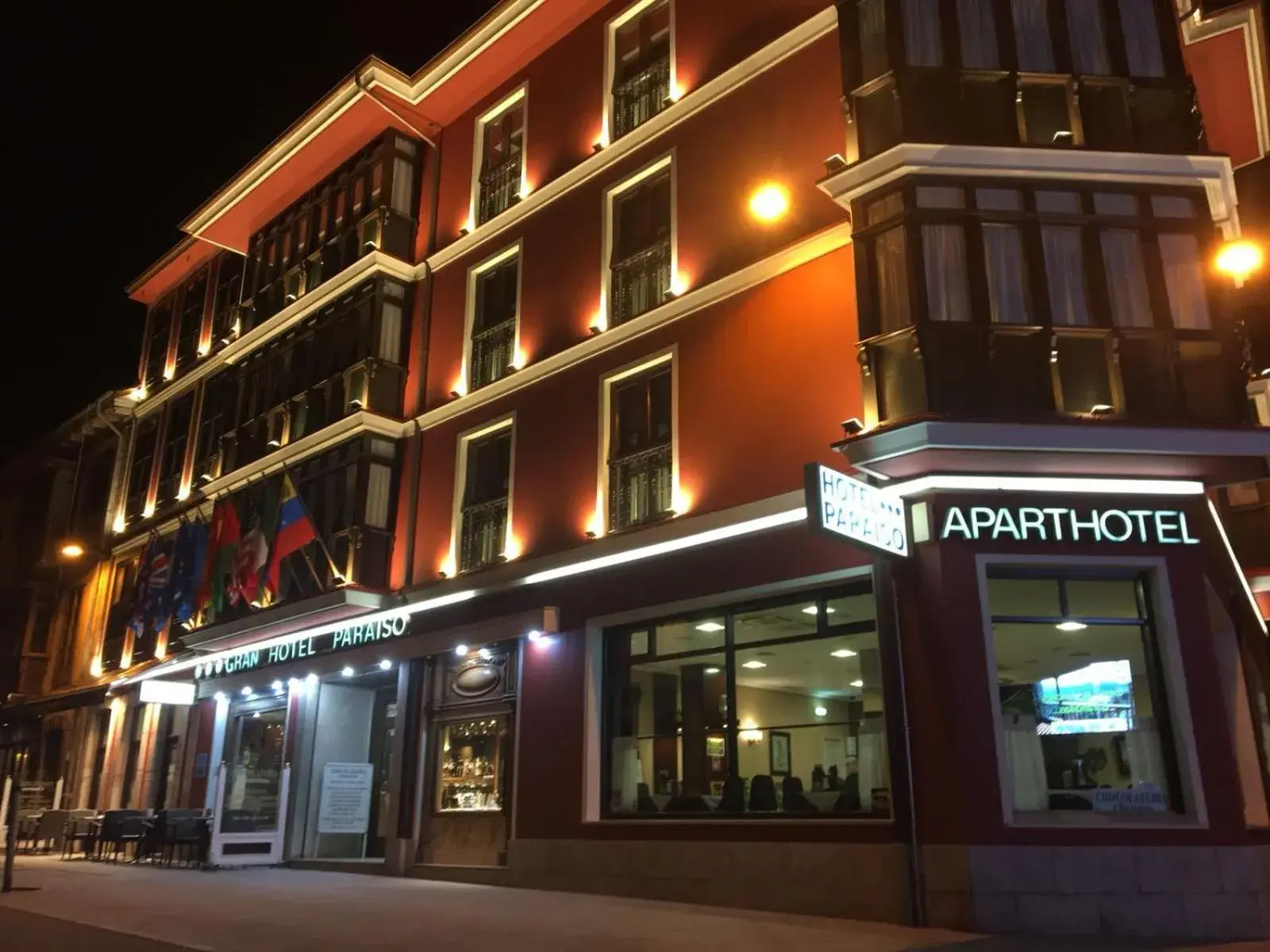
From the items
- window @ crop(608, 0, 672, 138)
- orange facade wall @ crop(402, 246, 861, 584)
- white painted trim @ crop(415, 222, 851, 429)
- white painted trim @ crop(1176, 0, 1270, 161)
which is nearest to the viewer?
orange facade wall @ crop(402, 246, 861, 584)

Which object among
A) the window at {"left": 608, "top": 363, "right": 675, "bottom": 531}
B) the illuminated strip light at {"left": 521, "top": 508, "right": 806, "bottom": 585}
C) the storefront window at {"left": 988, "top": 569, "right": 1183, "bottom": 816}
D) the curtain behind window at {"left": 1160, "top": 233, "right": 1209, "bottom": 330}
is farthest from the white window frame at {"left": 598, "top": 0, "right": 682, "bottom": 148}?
the storefront window at {"left": 988, "top": 569, "right": 1183, "bottom": 816}

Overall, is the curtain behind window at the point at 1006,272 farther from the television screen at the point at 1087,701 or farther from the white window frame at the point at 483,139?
the white window frame at the point at 483,139

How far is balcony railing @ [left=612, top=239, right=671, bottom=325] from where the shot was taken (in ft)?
51.3

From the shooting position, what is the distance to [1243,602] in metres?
14.0

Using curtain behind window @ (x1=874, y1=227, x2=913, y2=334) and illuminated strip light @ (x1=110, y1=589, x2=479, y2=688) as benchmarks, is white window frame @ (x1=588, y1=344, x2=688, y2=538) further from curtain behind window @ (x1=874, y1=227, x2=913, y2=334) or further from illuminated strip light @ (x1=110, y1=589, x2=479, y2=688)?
curtain behind window @ (x1=874, y1=227, x2=913, y2=334)

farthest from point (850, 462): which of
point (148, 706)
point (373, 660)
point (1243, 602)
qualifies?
point (148, 706)

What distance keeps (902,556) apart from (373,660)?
35.6ft

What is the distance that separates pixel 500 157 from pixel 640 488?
8427 mm

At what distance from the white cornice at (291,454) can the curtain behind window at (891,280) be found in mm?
10629

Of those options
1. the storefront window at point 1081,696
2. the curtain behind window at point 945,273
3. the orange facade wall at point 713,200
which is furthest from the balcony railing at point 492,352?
the storefront window at point 1081,696

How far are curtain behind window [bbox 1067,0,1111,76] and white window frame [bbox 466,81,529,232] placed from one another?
949 centimetres

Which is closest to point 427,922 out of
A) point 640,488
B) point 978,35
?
point 640,488

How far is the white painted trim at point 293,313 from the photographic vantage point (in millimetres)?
20375

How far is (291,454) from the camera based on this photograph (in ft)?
69.2
